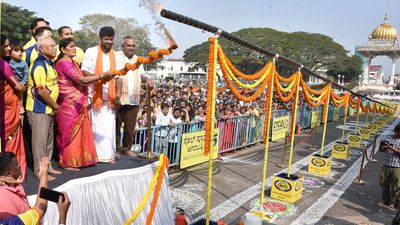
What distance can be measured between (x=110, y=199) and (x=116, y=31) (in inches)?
89.1

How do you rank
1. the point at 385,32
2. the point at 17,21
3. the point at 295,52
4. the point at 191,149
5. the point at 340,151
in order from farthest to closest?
1. the point at 385,32
2. the point at 295,52
3. the point at 17,21
4. the point at 340,151
5. the point at 191,149

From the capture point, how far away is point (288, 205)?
7176 millimetres

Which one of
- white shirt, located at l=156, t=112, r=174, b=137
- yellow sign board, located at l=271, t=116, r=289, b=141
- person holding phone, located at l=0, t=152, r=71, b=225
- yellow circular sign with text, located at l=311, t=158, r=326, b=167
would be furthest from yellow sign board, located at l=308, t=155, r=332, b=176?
person holding phone, located at l=0, t=152, r=71, b=225

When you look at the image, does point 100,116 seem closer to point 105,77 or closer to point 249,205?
point 105,77

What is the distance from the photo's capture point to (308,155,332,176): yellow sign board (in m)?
9.57

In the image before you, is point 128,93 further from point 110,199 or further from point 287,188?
point 287,188

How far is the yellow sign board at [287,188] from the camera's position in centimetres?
727

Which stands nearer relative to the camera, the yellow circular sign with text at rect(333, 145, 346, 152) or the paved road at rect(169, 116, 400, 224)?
the paved road at rect(169, 116, 400, 224)

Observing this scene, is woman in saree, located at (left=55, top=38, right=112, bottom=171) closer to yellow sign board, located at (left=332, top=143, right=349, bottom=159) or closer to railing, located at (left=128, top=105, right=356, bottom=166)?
railing, located at (left=128, top=105, right=356, bottom=166)

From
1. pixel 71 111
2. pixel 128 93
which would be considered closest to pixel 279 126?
pixel 128 93

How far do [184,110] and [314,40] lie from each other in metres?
54.8

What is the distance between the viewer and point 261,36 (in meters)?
60.4

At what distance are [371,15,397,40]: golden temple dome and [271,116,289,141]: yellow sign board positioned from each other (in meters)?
56.5

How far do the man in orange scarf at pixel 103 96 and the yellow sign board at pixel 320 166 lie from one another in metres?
6.82
